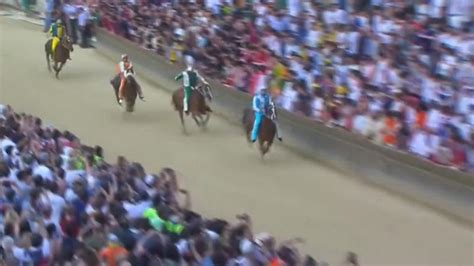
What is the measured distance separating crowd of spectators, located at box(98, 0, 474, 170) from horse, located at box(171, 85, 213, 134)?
42.6 inches

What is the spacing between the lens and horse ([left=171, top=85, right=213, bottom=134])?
1670cm

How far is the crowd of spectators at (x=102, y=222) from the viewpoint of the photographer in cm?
866

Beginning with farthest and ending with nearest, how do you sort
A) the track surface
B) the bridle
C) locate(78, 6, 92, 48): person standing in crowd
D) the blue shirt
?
locate(78, 6, 92, 48): person standing in crowd < the bridle < the blue shirt < the track surface

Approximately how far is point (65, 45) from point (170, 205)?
11.5 m

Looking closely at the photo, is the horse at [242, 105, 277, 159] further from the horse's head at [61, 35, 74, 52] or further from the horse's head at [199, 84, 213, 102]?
the horse's head at [61, 35, 74, 52]

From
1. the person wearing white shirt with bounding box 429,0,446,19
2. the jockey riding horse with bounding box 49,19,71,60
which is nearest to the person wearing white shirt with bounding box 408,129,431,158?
the person wearing white shirt with bounding box 429,0,446,19

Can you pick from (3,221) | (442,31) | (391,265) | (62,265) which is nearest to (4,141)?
(3,221)

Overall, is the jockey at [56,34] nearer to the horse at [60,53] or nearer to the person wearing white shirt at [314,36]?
the horse at [60,53]

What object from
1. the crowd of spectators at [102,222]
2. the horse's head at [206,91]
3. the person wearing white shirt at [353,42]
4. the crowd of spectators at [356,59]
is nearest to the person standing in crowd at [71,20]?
the crowd of spectators at [356,59]

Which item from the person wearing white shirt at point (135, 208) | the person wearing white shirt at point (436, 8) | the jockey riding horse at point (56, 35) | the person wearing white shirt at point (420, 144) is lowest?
the jockey riding horse at point (56, 35)

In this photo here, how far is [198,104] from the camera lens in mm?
16734

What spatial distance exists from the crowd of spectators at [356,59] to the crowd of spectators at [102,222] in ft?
13.4

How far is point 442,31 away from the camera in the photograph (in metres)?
15.9

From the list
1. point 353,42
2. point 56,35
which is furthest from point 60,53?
point 353,42
